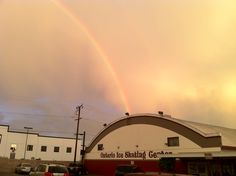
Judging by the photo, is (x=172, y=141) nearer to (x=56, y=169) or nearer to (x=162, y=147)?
(x=162, y=147)

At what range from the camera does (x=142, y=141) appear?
48406 mm

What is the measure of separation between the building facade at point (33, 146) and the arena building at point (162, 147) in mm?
26444

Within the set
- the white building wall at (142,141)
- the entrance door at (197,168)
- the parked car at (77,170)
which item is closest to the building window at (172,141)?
the white building wall at (142,141)

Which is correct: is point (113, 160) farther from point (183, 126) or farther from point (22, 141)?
point (22, 141)

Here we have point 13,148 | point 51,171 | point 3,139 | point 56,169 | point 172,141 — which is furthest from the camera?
point 13,148

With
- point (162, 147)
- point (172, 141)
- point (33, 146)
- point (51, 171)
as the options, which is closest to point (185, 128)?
point (172, 141)

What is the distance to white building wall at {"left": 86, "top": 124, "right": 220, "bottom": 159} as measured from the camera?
42469mm

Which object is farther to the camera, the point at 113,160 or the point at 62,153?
the point at 62,153

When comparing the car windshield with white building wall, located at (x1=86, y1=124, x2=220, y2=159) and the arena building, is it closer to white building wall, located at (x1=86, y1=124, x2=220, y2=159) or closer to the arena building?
the arena building

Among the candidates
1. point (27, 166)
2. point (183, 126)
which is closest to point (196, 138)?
point (183, 126)

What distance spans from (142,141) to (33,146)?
1759 inches

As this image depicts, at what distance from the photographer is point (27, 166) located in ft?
191

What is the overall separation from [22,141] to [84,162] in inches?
1054

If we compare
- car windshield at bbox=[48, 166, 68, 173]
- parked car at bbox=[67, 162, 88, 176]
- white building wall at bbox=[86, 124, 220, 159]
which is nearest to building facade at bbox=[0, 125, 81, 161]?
parked car at bbox=[67, 162, 88, 176]
